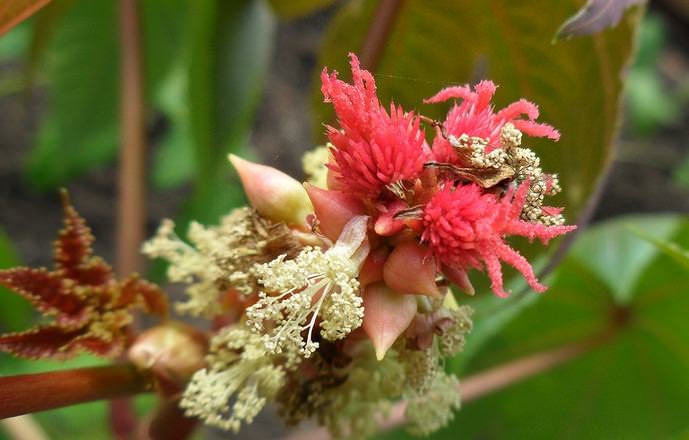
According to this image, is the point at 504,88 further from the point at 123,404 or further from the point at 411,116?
the point at 123,404

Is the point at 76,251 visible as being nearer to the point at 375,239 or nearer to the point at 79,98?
the point at 375,239

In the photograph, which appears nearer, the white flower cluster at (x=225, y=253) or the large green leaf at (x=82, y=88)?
the white flower cluster at (x=225, y=253)

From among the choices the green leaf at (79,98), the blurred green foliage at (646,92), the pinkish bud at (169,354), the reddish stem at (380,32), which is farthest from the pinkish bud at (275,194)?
the blurred green foliage at (646,92)

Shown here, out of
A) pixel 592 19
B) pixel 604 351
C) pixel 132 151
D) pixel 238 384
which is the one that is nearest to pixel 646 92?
pixel 604 351

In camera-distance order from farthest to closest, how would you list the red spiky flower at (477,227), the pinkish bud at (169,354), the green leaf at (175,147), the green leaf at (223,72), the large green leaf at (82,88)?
the green leaf at (175,147) → the large green leaf at (82,88) → the green leaf at (223,72) → the pinkish bud at (169,354) → the red spiky flower at (477,227)

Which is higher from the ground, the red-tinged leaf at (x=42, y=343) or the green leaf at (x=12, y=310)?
the green leaf at (x=12, y=310)

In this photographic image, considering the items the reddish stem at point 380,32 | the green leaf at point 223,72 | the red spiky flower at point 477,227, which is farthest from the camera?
the green leaf at point 223,72

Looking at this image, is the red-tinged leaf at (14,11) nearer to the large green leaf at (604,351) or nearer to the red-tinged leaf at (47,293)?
the red-tinged leaf at (47,293)
